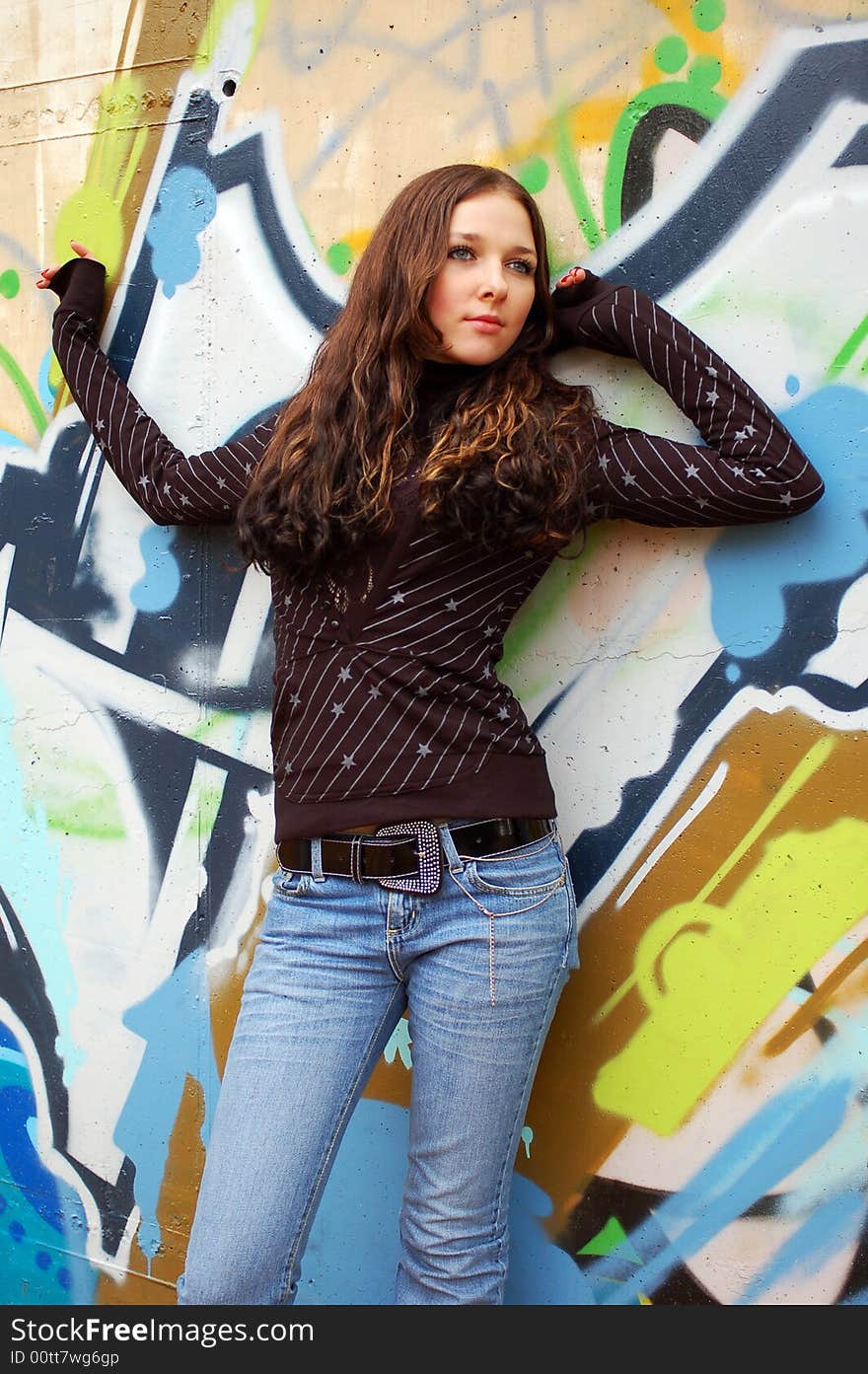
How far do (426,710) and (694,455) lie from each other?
620mm

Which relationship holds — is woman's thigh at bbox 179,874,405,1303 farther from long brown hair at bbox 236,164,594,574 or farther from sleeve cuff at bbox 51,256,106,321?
sleeve cuff at bbox 51,256,106,321

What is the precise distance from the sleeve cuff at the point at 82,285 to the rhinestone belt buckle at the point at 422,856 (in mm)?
1439

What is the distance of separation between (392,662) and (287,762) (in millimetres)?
253

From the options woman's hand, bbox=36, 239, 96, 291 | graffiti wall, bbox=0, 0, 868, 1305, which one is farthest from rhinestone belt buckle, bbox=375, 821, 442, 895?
woman's hand, bbox=36, 239, 96, 291

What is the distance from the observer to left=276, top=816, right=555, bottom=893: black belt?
171cm

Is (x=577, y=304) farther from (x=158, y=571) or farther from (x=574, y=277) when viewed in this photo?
(x=158, y=571)

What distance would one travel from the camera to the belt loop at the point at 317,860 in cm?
176

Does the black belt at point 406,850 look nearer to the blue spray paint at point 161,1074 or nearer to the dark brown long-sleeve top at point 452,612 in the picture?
the dark brown long-sleeve top at point 452,612

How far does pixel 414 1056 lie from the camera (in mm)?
1802

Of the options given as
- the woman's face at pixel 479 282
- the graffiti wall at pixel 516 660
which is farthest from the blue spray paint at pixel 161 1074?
the woman's face at pixel 479 282

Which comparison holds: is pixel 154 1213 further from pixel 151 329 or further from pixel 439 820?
pixel 151 329

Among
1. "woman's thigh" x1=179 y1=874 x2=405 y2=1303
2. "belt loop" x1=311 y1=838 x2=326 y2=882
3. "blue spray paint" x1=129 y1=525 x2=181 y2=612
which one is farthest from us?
"blue spray paint" x1=129 y1=525 x2=181 y2=612

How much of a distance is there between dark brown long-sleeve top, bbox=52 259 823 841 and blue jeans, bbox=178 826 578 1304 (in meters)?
0.11

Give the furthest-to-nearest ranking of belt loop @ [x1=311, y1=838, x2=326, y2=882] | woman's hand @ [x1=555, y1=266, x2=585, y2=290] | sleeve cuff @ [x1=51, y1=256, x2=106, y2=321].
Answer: sleeve cuff @ [x1=51, y1=256, x2=106, y2=321]
woman's hand @ [x1=555, y1=266, x2=585, y2=290]
belt loop @ [x1=311, y1=838, x2=326, y2=882]
